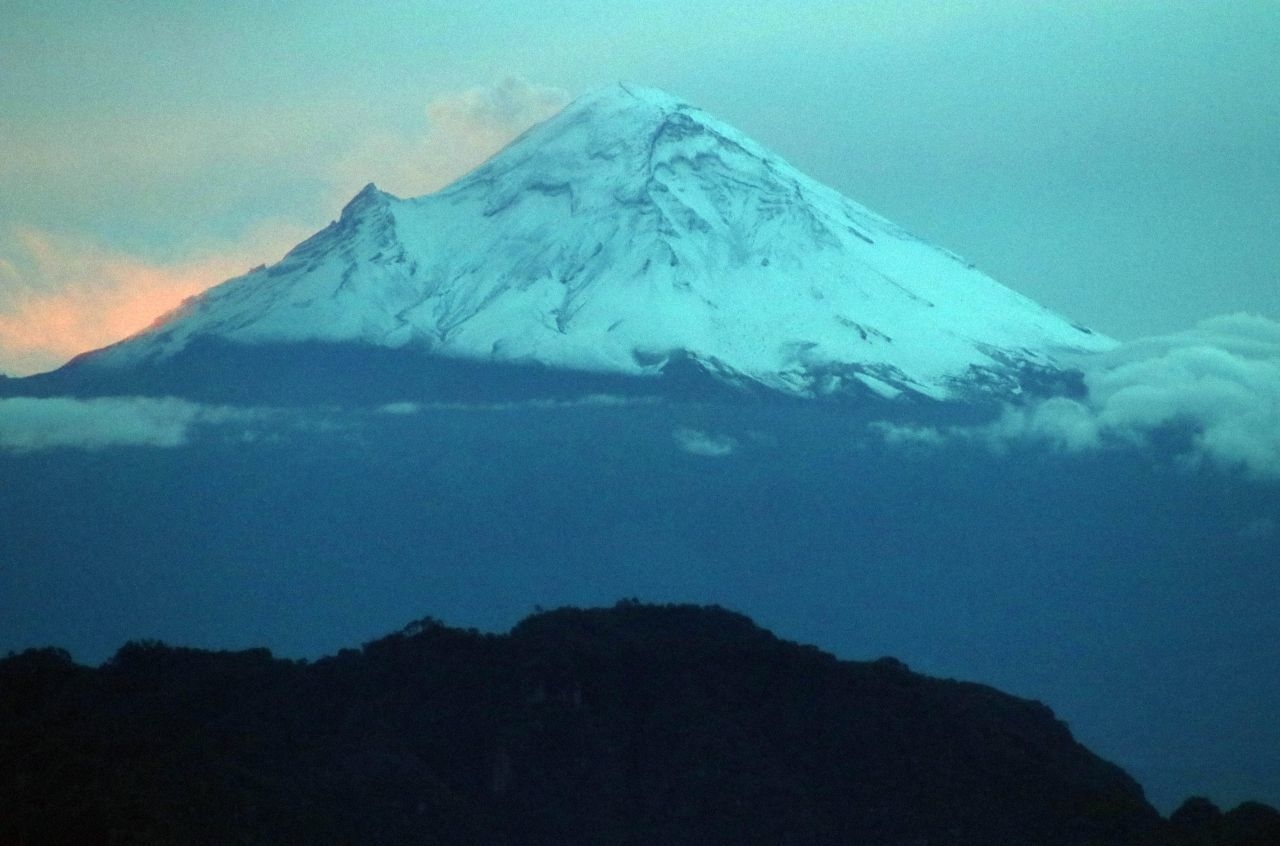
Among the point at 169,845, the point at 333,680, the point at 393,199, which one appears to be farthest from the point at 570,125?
the point at 169,845

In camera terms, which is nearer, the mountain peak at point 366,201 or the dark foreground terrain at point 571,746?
the dark foreground terrain at point 571,746

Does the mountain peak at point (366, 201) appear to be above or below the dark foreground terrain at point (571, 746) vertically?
above

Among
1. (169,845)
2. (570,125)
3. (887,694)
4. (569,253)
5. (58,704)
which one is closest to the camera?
(169,845)

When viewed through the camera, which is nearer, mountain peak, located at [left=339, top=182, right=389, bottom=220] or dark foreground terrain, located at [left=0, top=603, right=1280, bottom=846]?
dark foreground terrain, located at [left=0, top=603, right=1280, bottom=846]

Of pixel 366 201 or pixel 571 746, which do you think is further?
pixel 366 201

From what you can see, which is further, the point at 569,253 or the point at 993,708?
the point at 569,253

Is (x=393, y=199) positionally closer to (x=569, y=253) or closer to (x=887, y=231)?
(x=569, y=253)

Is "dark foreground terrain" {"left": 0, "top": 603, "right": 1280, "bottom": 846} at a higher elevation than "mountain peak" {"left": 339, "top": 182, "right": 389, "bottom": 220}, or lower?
lower

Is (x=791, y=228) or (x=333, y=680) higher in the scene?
(x=791, y=228)
